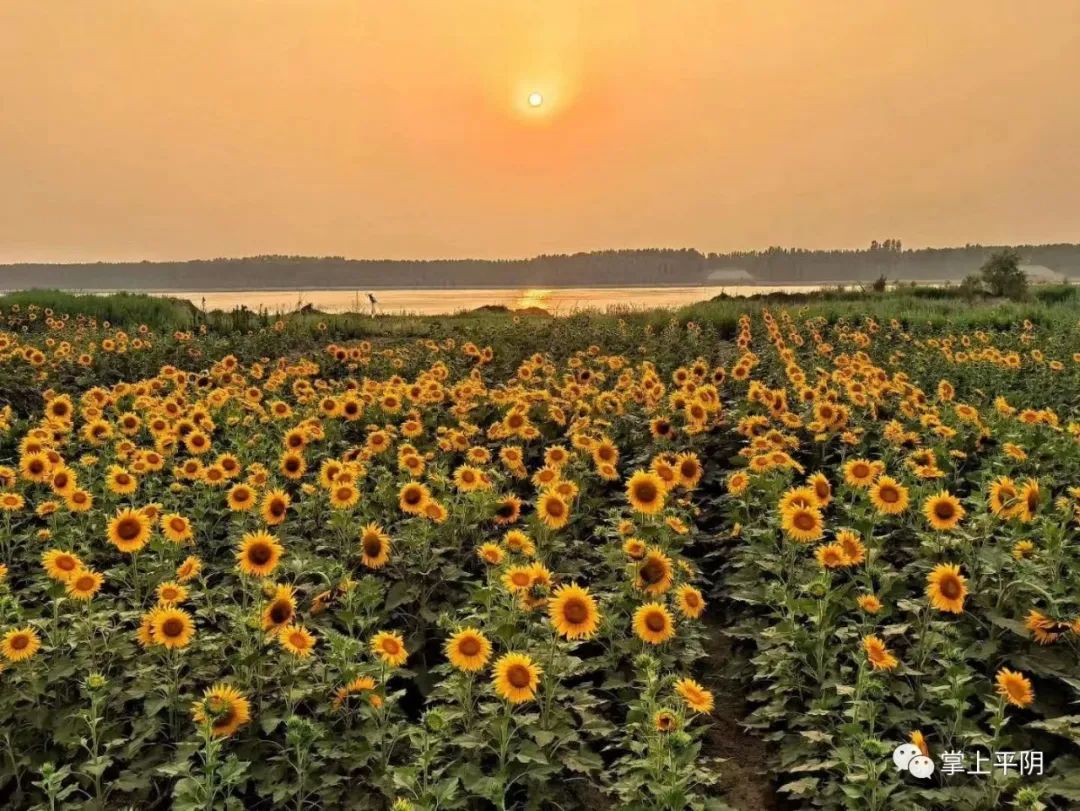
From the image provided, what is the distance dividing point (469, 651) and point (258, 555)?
1.52 meters

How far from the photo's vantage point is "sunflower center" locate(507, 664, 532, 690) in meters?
3.43

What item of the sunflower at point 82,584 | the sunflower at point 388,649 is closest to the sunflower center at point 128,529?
the sunflower at point 82,584

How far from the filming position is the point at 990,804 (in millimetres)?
3123

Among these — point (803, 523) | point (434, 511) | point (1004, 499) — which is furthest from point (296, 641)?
point (1004, 499)

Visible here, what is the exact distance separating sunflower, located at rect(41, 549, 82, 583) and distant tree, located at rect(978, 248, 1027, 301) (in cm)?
4504

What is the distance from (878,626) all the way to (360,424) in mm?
6115

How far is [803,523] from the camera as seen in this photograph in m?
4.68

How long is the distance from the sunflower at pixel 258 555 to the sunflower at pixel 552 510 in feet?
5.57

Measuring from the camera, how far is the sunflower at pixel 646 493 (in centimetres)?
490

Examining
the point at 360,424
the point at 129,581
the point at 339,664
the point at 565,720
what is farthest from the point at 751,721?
the point at 360,424

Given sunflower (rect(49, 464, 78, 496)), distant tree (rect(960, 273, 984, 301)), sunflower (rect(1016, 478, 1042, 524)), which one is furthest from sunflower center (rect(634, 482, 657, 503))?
distant tree (rect(960, 273, 984, 301))

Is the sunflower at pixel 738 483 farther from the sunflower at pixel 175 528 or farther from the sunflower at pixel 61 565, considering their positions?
the sunflower at pixel 61 565

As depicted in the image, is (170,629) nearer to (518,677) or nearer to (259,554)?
(259,554)

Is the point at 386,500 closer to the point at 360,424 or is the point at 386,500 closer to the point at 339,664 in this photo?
the point at 339,664
